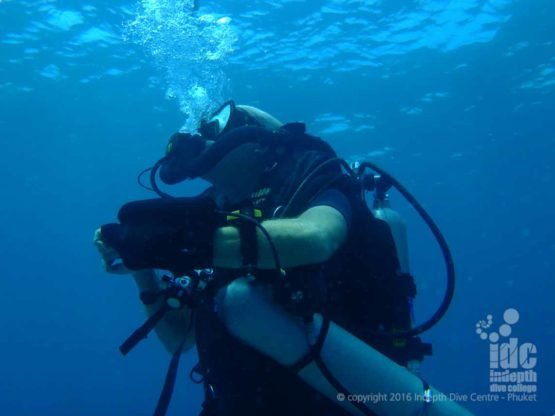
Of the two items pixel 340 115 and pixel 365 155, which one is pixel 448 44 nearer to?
pixel 340 115

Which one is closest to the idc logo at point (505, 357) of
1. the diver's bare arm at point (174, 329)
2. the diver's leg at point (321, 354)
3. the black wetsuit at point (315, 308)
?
the black wetsuit at point (315, 308)

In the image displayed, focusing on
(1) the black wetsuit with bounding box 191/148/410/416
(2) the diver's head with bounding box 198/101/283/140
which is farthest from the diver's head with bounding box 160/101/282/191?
(1) the black wetsuit with bounding box 191/148/410/416

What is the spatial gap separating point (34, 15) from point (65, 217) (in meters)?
40.4

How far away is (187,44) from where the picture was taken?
17375mm

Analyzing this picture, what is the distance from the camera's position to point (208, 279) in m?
2.77

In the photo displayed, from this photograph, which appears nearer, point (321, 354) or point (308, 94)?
point (321, 354)

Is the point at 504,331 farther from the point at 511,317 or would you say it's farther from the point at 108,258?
the point at 108,258

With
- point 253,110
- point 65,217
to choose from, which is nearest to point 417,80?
point 253,110

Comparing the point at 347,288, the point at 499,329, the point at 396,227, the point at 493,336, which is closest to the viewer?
the point at 347,288

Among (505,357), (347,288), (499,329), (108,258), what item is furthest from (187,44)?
(347,288)

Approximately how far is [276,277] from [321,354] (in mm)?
464

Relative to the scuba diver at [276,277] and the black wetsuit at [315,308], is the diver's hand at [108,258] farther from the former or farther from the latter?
the black wetsuit at [315,308]

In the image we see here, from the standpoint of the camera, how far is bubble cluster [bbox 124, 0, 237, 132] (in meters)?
15.9

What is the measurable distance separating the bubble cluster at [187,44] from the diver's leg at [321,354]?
12.3 metres
